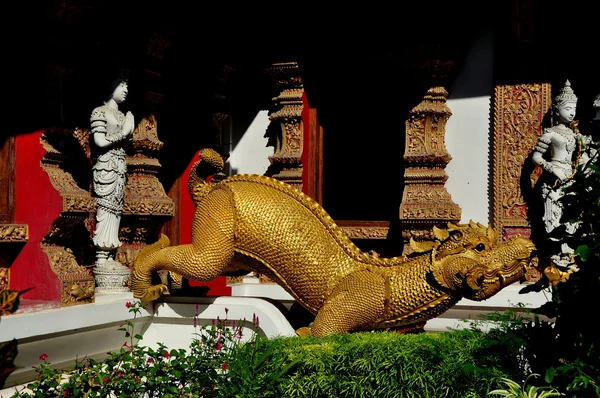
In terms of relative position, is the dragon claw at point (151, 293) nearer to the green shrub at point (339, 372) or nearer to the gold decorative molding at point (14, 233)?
the gold decorative molding at point (14, 233)

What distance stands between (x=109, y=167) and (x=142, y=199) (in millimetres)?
876

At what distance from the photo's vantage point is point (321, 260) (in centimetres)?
576

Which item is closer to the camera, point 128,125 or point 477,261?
point 477,261

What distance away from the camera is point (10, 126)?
586 cm

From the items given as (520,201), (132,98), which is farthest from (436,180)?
(132,98)

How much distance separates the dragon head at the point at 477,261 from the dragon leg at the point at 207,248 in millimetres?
1486

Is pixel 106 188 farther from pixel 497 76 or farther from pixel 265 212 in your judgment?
pixel 497 76

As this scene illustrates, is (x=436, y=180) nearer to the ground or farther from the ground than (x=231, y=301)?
farther from the ground

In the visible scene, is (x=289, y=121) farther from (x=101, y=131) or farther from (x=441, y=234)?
(x=441, y=234)

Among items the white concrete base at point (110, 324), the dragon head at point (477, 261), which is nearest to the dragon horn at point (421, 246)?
the dragon head at point (477, 261)

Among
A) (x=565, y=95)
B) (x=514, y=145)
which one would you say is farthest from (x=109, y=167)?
(x=565, y=95)

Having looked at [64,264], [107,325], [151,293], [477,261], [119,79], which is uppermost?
[119,79]

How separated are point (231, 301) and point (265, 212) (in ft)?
2.42

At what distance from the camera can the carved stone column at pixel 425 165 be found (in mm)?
7414
